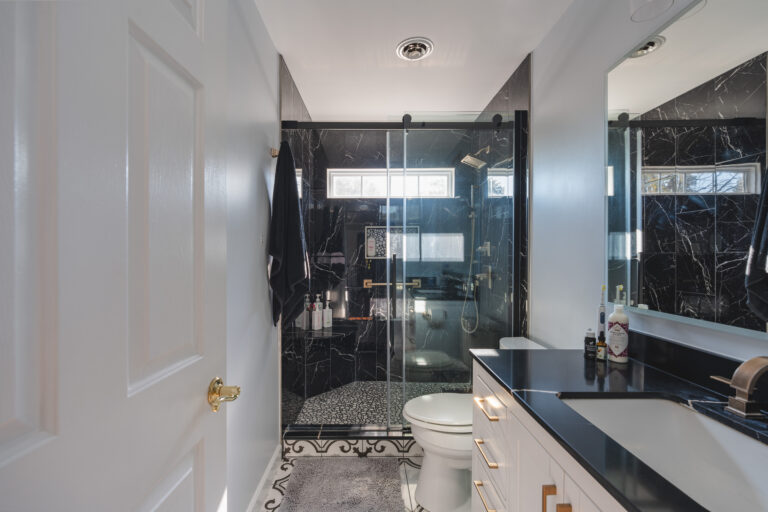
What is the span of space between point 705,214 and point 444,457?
4.97ft

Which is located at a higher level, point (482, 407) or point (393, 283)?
point (393, 283)

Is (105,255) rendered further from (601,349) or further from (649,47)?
(649,47)

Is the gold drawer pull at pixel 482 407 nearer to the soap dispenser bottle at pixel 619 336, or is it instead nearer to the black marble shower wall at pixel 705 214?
the soap dispenser bottle at pixel 619 336

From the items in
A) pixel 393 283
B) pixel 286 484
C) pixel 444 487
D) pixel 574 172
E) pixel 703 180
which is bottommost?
pixel 286 484

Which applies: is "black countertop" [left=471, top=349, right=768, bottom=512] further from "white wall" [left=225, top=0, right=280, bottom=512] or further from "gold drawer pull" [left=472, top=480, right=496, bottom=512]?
"white wall" [left=225, top=0, right=280, bottom=512]

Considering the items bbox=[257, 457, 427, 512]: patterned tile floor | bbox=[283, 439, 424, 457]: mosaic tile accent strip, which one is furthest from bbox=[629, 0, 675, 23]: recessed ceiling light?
bbox=[283, 439, 424, 457]: mosaic tile accent strip

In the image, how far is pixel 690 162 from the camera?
42.3 inches

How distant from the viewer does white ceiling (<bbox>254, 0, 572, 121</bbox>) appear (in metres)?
1.76

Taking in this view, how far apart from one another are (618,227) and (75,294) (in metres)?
1.61

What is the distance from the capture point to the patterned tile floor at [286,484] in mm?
1825

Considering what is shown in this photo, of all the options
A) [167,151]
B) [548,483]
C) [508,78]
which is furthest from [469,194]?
[167,151]

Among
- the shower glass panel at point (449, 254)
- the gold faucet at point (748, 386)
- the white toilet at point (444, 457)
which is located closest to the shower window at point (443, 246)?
the shower glass panel at point (449, 254)

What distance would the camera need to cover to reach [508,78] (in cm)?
243

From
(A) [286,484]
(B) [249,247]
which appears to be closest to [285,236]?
(B) [249,247]
